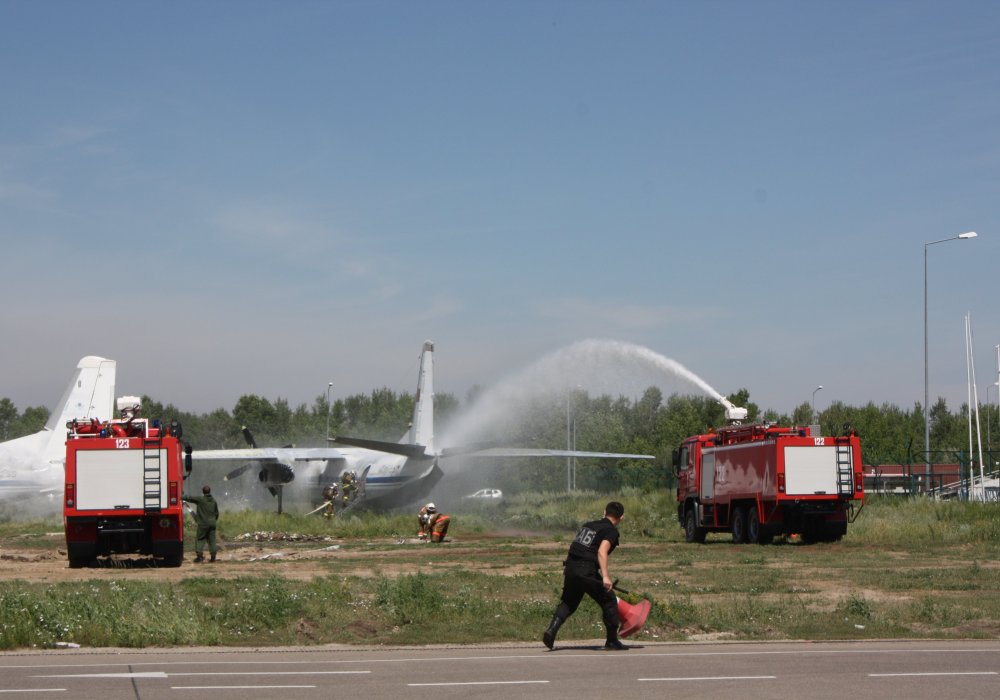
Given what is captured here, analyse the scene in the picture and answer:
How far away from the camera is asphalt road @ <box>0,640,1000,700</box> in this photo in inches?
435

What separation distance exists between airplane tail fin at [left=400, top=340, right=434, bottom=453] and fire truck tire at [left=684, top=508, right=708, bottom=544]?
46.8 feet

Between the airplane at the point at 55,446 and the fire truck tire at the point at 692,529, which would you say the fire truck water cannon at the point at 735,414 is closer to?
the fire truck tire at the point at 692,529

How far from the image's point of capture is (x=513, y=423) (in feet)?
188

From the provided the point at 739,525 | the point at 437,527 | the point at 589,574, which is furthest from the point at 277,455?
the point at 589,574

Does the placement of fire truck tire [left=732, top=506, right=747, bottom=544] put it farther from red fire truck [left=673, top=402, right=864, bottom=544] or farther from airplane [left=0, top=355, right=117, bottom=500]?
airplane [left=0, top=355, right=117, bottom=500]

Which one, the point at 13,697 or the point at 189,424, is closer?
the point at 13,697

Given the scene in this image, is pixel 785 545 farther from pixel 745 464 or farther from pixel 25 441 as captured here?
pixel 25 441

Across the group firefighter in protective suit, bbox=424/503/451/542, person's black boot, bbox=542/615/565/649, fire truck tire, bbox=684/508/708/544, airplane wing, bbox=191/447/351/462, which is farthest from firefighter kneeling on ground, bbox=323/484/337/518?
person's black boot, bbox=542/615/565/649

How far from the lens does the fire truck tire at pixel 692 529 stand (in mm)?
34844

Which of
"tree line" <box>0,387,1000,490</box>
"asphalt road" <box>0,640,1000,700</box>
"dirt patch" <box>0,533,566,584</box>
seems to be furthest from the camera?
"tree line" <box>0,387,1000,490</box>

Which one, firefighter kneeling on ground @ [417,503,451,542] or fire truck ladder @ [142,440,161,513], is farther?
firefighter kneeling on ground @ [417,503,451,542]

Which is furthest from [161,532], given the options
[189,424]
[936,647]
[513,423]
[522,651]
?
[189,424]

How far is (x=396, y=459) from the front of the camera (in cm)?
4809

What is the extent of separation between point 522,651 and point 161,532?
1396cm
